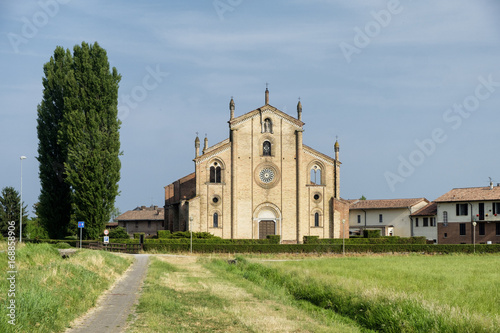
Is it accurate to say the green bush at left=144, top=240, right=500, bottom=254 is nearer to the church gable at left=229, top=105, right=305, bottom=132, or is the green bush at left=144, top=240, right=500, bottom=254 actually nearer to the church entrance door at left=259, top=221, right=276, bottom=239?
the church entrance door at left=259, top=221, right=276, bottom=239

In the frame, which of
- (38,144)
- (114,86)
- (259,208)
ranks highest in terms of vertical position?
(114,86)

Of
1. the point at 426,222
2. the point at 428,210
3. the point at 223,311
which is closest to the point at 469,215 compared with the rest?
the point at 426,222

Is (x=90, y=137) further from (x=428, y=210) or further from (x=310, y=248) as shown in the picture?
(x=428, y=210)

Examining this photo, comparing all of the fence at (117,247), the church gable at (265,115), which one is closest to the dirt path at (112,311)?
the fence at (117,247)

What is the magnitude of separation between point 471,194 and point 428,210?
8.22 meters

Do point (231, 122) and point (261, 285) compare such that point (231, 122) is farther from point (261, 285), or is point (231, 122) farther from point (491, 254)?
point (261, 285)

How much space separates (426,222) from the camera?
251 feet

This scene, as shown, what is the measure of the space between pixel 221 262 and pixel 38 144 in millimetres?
26384

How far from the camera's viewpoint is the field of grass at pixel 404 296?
14039mm

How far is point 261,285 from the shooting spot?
25.9 meters

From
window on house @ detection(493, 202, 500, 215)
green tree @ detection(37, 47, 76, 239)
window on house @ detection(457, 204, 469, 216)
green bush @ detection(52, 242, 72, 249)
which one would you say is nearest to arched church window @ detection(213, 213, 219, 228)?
green tree @ detection(37, 47, 76, 239)

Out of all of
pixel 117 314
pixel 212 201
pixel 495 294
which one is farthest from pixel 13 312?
pixel 212 201

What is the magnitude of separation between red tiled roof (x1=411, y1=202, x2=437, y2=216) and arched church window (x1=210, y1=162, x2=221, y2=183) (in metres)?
29.6

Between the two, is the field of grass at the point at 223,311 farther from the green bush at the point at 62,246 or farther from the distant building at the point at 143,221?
the distant building at the point at 143,221
